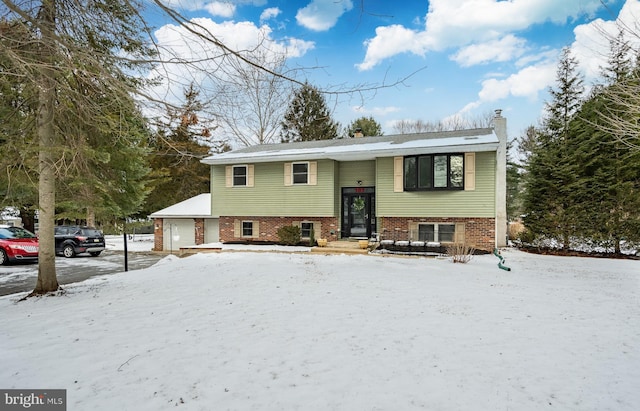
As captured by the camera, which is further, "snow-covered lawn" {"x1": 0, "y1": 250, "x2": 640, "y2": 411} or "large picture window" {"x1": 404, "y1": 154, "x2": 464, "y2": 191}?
"large picture window" {"x1": 404, "y1": 154, "x2": 464, "y2": 191}

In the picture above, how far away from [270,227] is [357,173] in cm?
495

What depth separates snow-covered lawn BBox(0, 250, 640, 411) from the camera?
3.21 meters

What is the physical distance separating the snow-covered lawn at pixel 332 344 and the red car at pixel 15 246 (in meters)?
7.77

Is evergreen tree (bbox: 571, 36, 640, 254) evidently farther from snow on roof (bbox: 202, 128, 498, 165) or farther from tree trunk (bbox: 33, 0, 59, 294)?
tree trunk (bbox: 33, 0, 59, 294)

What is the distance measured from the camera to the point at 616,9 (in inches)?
241

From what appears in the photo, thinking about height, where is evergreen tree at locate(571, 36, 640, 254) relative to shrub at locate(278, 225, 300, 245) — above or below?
above

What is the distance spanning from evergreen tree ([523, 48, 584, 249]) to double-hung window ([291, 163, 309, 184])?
9.97 meters

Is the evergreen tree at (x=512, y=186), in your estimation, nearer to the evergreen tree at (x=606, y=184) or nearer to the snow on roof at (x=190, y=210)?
the evergreen tree at (x=606, y=184)

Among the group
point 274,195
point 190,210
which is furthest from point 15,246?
point 274,195

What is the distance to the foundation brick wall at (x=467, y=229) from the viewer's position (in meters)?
13.1

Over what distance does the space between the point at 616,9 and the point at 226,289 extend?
370 inches

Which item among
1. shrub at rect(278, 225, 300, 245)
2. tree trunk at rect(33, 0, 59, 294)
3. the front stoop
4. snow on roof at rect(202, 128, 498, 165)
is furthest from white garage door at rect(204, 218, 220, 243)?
tree trunk at rect(33, 0, 59, 294)

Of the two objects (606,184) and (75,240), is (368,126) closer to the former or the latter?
(606,184)

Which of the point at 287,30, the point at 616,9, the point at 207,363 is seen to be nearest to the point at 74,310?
the point at 207,363
